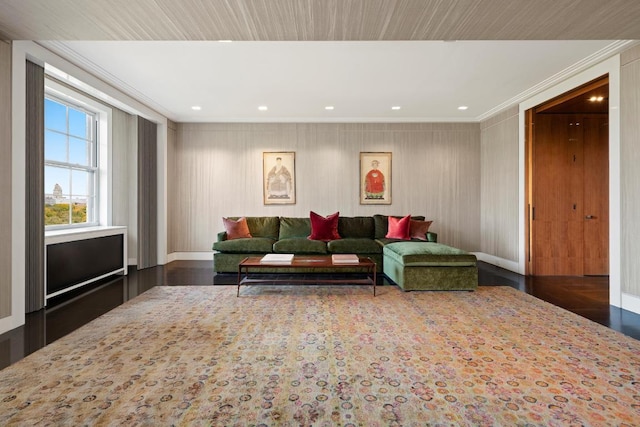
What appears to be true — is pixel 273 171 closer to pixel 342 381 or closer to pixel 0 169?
pixel 0 169

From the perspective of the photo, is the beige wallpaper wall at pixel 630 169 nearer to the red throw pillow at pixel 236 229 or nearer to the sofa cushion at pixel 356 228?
the sofa cushion at pixel 356 228

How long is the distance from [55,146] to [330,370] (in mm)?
4889

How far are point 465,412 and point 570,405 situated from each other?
595 millimetres

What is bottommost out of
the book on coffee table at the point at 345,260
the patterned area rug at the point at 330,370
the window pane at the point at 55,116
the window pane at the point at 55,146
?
the patterned area rug at the point at 330,370

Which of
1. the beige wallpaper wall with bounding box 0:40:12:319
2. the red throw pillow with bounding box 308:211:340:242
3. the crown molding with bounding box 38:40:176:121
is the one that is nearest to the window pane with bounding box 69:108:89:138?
the crown molding with bounding box 38:40:176:121

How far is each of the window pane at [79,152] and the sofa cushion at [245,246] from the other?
2.38m

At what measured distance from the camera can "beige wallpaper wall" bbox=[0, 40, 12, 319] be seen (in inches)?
115

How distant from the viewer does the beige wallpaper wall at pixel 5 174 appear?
9.57 ft

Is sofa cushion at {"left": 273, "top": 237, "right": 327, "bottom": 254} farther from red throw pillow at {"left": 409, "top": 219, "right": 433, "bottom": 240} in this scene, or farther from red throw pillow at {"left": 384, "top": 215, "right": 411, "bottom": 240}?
red throw pillow at {"left": 409, "top": 219, "right": 433, "bottom": 240}

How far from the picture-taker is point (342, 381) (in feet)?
6.64

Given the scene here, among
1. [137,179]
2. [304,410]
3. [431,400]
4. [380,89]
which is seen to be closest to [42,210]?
[137,179]

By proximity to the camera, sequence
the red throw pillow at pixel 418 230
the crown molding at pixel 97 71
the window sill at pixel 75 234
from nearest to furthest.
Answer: the crown molding at pixel 97 71 → the window sill at pixel 75 234 → the red throw pillow at pixel 418 230

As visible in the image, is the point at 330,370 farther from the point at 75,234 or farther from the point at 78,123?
the point at 78,123

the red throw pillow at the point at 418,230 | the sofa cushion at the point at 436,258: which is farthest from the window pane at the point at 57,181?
the red throw pillow at the point at 418,230
